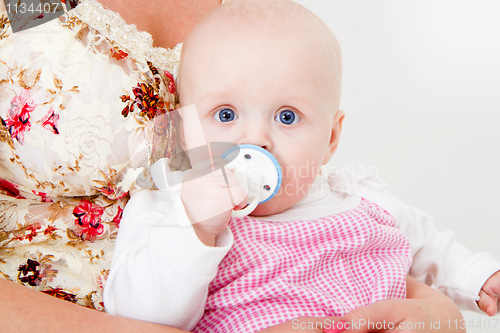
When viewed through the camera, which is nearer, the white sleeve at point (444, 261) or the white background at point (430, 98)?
the white sleeve at point (444, 261)

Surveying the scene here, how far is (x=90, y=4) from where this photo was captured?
2.89ft

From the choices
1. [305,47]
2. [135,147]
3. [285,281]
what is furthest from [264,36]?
[285,281]

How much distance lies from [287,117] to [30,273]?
0.60 meters

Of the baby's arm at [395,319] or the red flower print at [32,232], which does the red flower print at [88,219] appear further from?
the baby's arm at [395,319]

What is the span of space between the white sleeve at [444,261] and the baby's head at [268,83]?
1.17 feet

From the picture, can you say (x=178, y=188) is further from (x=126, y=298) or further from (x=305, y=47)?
(x=305, y=47)

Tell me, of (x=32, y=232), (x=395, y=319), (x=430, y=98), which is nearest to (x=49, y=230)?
(x=32, y=232)

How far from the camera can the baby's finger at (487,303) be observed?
101 centimetres

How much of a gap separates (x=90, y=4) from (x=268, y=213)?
0.60m

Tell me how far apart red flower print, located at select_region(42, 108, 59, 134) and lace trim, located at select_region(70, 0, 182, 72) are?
7.9 inches

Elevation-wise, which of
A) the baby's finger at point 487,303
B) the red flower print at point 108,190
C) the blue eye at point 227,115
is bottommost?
the baby's finger at point 487,303

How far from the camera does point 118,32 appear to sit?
0.89 m

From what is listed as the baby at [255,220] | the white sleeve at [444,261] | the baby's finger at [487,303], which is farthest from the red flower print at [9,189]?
the baby's finger at [487,303]

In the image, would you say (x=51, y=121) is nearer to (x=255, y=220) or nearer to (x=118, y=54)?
(x=118, y=54)
